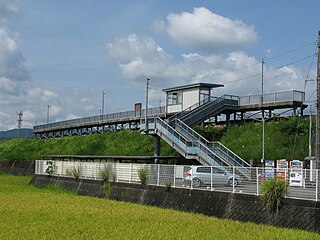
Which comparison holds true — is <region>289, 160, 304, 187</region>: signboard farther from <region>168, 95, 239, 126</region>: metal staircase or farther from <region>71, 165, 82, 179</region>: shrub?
<region>168, 95, 239, 126</region>: metal staircase

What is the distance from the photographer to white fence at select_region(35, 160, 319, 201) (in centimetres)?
1795

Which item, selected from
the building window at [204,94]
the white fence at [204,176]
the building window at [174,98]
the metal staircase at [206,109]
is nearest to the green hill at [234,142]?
the metal staircase at [206,109]

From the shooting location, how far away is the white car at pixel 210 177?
21703mm

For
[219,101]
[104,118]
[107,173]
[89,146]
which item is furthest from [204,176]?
[104,118]

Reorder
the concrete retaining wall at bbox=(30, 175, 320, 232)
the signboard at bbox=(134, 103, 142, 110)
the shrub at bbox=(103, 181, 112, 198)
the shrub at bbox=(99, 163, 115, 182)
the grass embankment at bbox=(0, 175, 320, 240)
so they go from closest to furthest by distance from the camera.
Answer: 1. the grass embankment at bbox=(0, 175, 320, 240)
2. the concrete retaining wall at bbox=(30, 175, 320, 232)
3. the shrub at bbox=(103, 181, 112, 198)
4. the shrub at bbox=(99, 163, 115, 182)
5. the signboard at bbox=(134, 103, 142, 110)

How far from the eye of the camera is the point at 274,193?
18.4m

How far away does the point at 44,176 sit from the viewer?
4300 cm

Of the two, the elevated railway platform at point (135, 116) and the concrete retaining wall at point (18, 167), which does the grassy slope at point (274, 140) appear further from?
the concrete retaining wall at point (18, 167)

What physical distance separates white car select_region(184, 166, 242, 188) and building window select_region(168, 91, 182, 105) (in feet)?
73.3

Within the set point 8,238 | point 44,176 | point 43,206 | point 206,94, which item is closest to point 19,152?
point 44,176

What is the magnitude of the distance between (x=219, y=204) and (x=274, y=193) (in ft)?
12.2

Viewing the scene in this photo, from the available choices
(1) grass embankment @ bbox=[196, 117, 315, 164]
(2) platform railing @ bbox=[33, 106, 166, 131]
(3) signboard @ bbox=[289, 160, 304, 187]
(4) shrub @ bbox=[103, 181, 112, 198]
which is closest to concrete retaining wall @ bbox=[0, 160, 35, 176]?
(2) platform railing @ bbox=[33, 106, 166, 131]

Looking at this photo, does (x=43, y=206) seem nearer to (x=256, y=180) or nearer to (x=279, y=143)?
(x=256, y=180)

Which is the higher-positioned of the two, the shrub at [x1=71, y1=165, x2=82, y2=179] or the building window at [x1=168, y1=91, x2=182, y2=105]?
the building window at [x1=168, y1=91, x2=182, y2=105]
